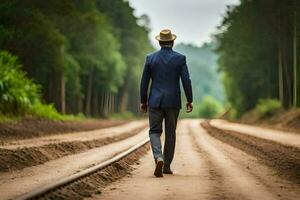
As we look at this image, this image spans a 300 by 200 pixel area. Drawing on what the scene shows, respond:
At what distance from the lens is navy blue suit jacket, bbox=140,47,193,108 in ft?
32.9

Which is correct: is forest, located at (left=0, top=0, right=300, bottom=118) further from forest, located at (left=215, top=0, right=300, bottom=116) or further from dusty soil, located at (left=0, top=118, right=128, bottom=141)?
dusty soil, located at (left=0, top=118, right=128, bottom=141)

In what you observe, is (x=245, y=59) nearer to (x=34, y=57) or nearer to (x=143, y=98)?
(x=34, y=57)

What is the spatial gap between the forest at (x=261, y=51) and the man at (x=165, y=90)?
23.1 metres

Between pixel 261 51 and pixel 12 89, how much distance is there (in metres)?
24.4

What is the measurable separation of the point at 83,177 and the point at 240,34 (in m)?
38.7

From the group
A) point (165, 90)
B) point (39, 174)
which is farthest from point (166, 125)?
point (39, 174)

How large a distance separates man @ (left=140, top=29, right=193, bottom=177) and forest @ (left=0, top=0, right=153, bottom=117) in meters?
15.7

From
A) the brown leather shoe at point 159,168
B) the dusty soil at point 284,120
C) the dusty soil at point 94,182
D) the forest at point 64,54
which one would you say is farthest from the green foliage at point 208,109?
the brown leather shoe at point 159,168

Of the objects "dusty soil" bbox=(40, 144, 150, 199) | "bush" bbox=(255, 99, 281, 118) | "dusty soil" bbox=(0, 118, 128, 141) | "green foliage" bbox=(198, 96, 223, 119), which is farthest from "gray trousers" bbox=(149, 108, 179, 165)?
"green foliage" bbox=(198, 96, 223, 119)

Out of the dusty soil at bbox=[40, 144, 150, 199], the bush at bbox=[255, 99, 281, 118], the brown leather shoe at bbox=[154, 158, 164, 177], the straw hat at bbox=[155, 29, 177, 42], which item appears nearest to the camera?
the dusty soil at bbox=[40, 144, 150, 199]

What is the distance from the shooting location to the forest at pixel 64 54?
89.7 ft

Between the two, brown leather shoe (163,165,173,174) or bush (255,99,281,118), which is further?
bush (255,99,281,118)

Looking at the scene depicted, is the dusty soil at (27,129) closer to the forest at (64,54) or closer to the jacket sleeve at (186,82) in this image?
the forest at (64,54)

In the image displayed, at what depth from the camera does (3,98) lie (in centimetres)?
2503
